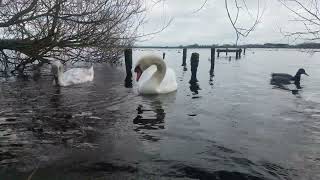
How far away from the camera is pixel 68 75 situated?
2016 cm

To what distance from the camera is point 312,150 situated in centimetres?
831

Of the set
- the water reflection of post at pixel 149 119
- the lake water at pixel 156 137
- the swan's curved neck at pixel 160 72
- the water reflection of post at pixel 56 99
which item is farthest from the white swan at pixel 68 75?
the water reflection of post at pixel 149 119

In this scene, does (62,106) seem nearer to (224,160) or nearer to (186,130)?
(186,130)

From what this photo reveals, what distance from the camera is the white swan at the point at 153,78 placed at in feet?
52.4

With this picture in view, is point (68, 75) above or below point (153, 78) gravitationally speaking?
below

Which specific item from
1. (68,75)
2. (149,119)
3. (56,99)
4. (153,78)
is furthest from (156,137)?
(68,75)

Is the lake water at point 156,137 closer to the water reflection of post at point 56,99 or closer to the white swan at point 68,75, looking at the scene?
the water reflection of post at point 56,99

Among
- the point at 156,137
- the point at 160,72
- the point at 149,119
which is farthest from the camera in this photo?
the point at 160,72

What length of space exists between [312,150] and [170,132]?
3.21 metres

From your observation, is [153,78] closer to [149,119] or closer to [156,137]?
[149,119]

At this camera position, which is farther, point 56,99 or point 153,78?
point 153,78

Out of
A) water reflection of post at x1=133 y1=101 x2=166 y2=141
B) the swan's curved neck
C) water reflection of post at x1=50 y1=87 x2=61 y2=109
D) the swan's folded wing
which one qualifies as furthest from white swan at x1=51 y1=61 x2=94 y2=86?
water reflection of post at x1=133 y1=101 x2=166 y2=141

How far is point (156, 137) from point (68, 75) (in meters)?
12.3

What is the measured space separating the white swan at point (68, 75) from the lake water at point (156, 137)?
336 cm
